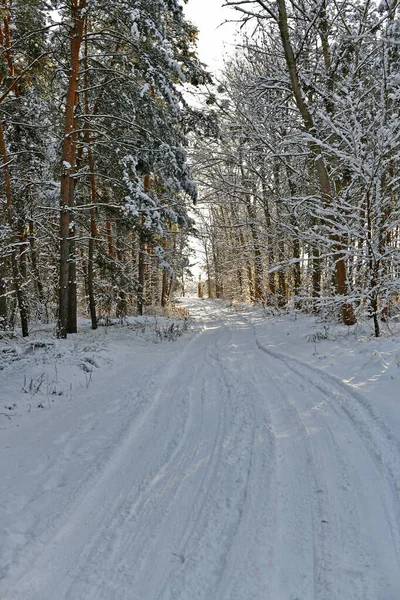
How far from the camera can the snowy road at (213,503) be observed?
6.56ft

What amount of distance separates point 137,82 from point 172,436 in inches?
373

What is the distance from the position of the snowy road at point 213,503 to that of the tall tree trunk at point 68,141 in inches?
221

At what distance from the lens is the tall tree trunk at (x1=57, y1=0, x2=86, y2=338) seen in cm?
907

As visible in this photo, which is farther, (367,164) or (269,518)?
(367,164)

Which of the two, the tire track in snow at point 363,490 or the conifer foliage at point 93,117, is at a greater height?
the conifer foliage at point 93,117

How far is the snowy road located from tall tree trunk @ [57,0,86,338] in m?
5.62

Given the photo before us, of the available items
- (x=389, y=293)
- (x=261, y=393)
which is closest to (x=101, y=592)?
(x=261, y=393)

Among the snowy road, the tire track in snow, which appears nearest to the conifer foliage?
the snowy road

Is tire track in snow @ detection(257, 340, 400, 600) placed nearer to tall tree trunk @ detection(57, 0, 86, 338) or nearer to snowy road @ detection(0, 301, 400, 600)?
snowy road @ detection(0, 301, 400, 600)

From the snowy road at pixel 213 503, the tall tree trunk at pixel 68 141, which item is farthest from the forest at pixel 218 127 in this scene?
the snowy road at pixel 213 503

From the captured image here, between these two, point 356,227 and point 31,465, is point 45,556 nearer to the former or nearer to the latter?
point 31,465

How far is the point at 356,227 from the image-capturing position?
22.4 ft

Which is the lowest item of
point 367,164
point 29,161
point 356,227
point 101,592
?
point 101,592

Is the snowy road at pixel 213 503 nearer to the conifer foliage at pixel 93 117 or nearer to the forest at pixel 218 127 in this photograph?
the forest at pixel 218 127
